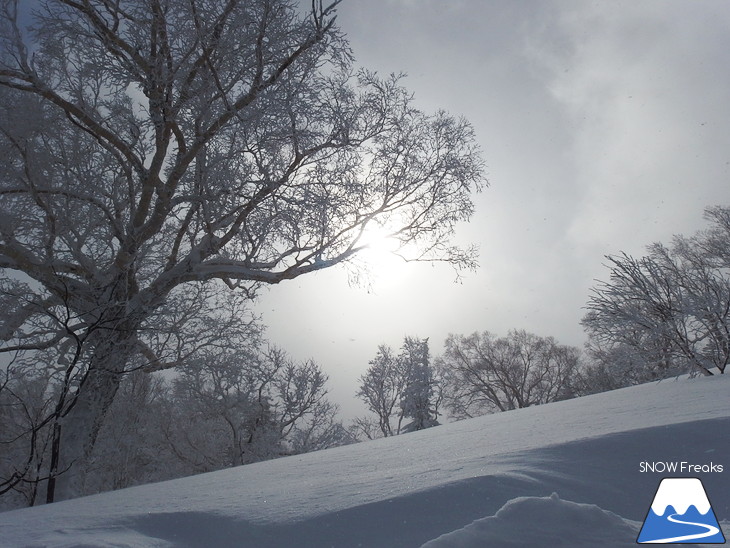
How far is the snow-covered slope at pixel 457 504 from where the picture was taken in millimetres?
1402

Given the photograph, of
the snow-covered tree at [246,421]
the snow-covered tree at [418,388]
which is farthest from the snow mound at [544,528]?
the snow-covered tree at [418,388]

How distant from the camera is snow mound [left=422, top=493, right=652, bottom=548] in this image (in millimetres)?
1293

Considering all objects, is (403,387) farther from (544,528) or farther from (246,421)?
(544,528)

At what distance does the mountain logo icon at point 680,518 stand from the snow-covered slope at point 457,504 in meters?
0.06

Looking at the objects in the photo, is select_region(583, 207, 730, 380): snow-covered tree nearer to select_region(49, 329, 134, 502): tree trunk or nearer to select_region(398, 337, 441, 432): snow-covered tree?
select_region(49, 329, 134, 502): tree trunk

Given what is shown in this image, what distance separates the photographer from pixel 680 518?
1.51 m

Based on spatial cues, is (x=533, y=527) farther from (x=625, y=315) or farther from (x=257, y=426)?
(x=257, y=426)

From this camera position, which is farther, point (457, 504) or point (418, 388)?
point (418, 388)

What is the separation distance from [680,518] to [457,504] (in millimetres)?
747

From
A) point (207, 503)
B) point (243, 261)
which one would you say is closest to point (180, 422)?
point (243, 261)

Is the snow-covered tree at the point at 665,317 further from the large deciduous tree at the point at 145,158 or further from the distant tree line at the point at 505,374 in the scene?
the distant tree line at the point at 505,374

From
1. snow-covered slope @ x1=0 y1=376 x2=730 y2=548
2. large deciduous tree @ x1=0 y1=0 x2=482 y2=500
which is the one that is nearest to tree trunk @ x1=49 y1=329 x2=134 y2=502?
large deciduous tree @ x1=0 y1=0 x2=482 y2=500

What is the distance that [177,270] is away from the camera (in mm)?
8328

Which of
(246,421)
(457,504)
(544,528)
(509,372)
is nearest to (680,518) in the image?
(544,528)
